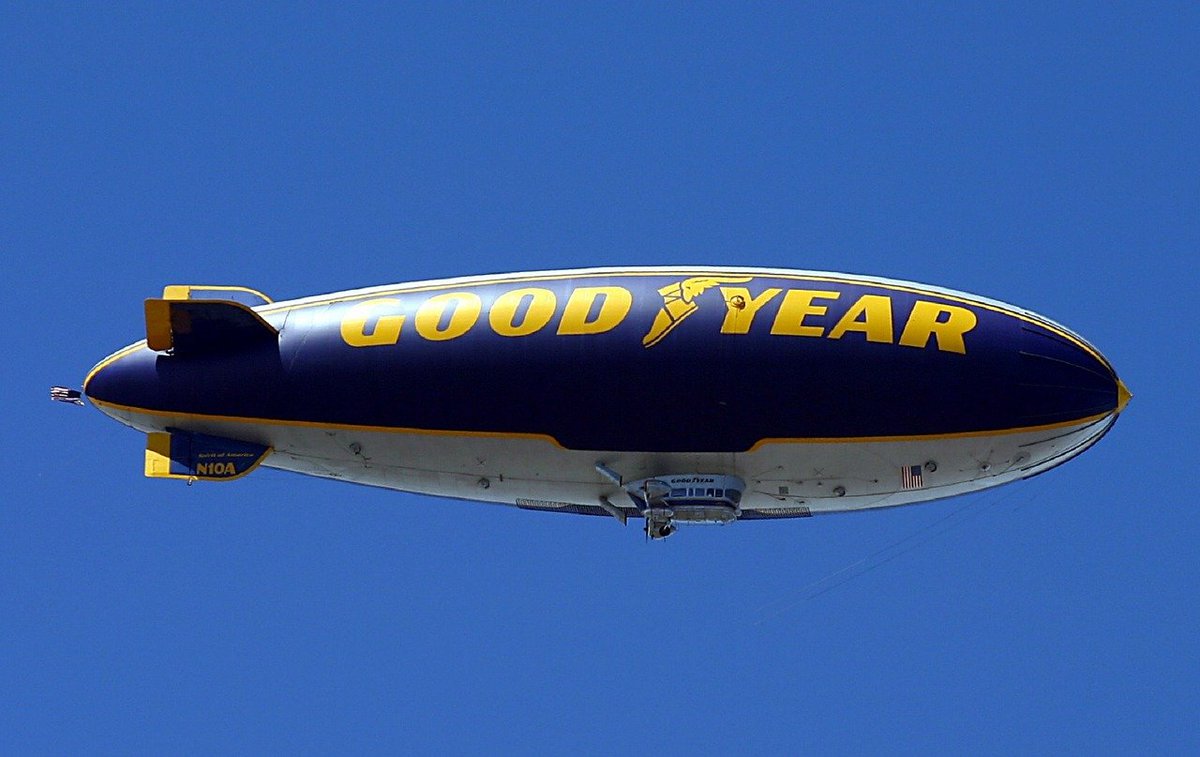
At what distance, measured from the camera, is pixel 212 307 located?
3778 cm

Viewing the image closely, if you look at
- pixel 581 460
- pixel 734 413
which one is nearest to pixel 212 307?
pixel 581 460

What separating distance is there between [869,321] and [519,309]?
6.06m

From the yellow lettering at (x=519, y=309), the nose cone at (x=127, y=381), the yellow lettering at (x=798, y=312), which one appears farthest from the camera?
the nose cone at (x=127, y=381)

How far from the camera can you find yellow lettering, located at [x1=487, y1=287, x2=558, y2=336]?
1431 inches

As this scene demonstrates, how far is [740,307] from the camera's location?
3619cm

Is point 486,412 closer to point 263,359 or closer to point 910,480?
point 263,359

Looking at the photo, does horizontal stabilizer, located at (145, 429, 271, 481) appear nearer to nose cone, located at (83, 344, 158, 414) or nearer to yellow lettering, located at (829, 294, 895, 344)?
nose cone, located at (83, 344, 158, 414)

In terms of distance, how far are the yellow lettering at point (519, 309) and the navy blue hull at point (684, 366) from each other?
0.03 meters

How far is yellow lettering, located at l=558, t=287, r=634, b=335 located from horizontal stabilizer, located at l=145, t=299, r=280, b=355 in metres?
5.43

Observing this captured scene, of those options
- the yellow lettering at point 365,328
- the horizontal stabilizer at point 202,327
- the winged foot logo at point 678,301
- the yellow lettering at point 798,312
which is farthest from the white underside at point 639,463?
the winged foot logo at point 678,301

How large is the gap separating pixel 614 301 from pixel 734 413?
9.41 feet

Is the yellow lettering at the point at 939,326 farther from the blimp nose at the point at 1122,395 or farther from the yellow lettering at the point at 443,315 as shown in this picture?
the yellow lettering at the point at 443,315

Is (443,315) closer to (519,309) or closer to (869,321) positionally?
(519,309)

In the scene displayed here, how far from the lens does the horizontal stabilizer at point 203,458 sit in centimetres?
3781
